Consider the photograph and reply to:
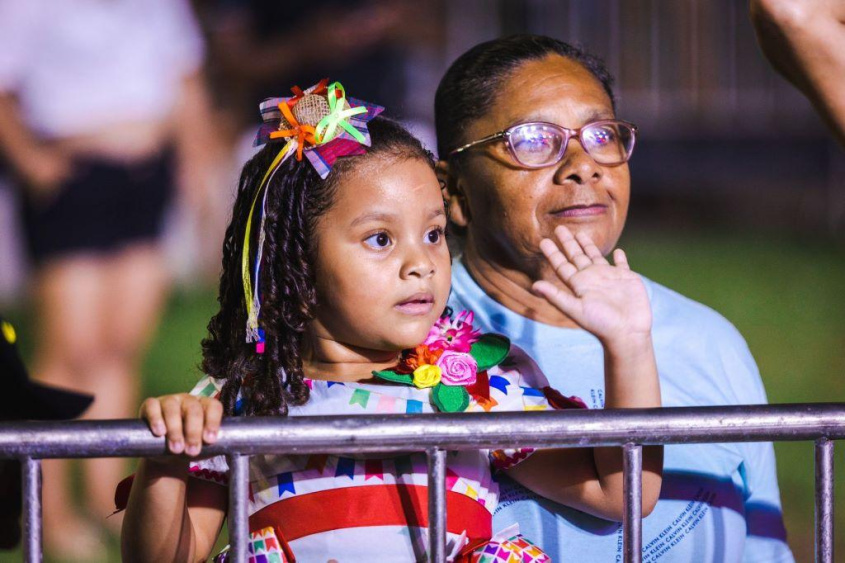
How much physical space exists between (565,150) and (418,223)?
515mm

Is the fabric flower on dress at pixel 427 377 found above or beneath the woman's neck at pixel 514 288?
beneath

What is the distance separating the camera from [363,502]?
2.07 m

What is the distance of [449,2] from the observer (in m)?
13.7

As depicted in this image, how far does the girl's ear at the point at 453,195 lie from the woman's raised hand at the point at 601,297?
1.85 ft

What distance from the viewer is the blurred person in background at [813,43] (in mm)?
1790

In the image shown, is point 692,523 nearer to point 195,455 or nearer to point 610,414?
point 610,414

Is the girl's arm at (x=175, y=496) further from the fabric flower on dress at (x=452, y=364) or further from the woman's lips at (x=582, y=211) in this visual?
the woman's lips at (x=582, y=211)

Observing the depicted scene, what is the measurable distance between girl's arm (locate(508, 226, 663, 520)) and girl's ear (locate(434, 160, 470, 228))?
0.54 m

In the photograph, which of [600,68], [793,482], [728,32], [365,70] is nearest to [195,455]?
[600,68]

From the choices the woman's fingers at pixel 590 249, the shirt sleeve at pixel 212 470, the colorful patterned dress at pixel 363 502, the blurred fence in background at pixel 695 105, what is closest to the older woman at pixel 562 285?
the woman's fingers at pixel 590 249

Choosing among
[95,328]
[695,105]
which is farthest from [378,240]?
[695,105]

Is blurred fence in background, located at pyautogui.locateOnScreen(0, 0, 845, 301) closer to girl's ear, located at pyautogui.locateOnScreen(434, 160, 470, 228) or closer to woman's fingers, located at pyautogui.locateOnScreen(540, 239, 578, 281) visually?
girl's ear, located at pyautogui.locateOnScreen(434, 160, 470, 228)

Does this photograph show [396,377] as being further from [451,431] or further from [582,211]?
[582,211]

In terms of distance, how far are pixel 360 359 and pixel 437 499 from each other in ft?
1.81
